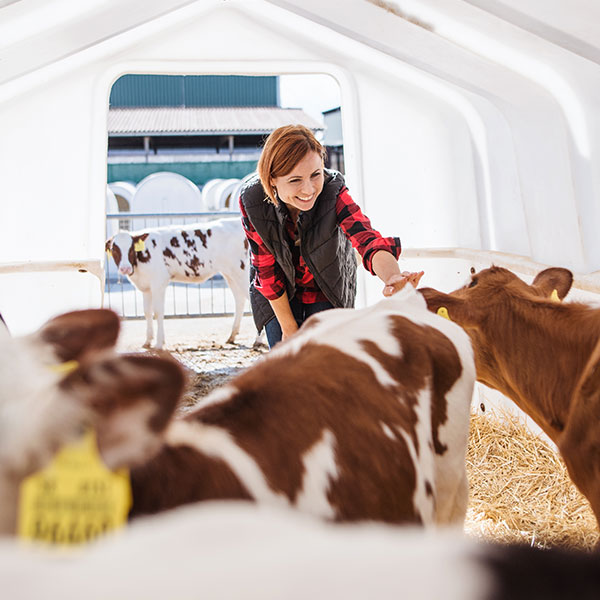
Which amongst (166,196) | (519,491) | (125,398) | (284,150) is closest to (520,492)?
(519,491)

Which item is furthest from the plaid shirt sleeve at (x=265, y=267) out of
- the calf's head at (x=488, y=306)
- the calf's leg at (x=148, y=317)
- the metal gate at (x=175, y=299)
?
the metal gate at (x=175, y=299)

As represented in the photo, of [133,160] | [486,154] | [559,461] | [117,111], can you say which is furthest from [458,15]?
[117,111]

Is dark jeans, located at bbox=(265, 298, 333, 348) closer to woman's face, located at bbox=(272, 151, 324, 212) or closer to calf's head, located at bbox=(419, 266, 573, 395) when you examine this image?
woman's face, located at bbox=(272, 151, 324, 212)

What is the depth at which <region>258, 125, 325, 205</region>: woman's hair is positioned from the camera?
262 centimetres

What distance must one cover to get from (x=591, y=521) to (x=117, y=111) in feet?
79.0

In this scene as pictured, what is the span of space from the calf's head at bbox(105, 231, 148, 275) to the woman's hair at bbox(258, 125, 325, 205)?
6179mm

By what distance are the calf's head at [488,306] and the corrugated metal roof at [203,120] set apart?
1748cm

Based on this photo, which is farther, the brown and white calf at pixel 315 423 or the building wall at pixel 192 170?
the building wall at pixel 192 170

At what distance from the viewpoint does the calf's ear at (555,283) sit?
2.48 meters

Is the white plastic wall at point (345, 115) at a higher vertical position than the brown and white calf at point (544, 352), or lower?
higher

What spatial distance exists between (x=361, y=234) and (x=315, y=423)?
58.6 inches

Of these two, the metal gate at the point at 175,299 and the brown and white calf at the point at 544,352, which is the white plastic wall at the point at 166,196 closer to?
the metal gate at the point at 175,299

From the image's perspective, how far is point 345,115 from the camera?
4895mm

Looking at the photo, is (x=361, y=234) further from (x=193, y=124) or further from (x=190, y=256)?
(x=193, y=124)
